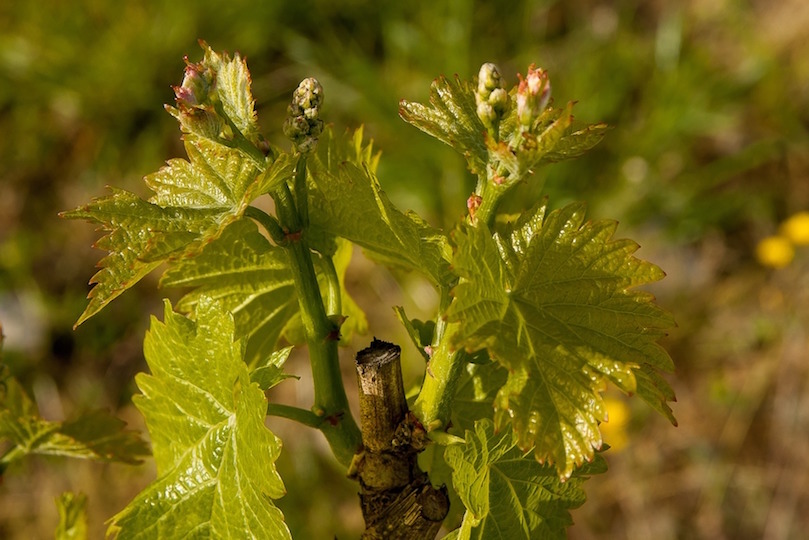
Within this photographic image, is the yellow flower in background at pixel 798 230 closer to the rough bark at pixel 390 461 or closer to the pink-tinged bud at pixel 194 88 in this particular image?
the rough bark at pixel 390 461

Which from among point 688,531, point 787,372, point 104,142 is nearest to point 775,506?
point 688,531

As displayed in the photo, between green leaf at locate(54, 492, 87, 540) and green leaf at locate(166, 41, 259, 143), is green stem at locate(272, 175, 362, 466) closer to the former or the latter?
green leaf at locate(166, 41, 259, 143)

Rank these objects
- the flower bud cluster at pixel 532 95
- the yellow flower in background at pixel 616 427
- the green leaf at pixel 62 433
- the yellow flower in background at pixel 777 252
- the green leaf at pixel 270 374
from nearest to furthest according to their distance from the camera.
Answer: the flower bud cluster at pixel 532 95 < the green leaf at pixel 270 374 < the green leaf at pixel 62 433 < the yellow flower in background at pixel 616 427 < the yellow flower in background at pixel 777 252

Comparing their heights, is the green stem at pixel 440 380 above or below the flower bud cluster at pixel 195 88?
below

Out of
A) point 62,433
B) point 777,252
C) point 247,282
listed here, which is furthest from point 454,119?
point 777,252

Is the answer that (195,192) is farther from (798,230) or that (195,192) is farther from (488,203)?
(798,230)

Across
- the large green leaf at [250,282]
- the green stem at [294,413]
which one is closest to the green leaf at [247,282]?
the large green leaf at [250,282]
